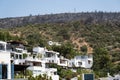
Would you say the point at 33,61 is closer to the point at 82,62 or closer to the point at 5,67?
the point at 82,62

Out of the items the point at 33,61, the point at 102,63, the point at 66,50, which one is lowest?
the point at 33,61

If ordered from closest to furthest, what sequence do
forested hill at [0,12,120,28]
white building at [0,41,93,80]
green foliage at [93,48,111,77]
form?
1. white building at [0,41,93,80]
2. green foliage at [93,48,111,77]
3. forested hill at [0,12,120,28]

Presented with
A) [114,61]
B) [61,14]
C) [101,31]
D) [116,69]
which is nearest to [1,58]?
[116,69]

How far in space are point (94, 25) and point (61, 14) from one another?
140 ft

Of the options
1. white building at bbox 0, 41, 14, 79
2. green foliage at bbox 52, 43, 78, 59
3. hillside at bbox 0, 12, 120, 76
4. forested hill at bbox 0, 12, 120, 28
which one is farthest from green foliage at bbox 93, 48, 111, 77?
forested hill at bbox 0, 12, 120, 28

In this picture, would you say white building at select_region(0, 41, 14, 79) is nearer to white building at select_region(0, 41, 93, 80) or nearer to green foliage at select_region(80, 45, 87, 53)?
white building at select_region(0, 41, 93, 80)

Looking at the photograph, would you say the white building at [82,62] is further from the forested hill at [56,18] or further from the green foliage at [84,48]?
the forested hill at [56,18]

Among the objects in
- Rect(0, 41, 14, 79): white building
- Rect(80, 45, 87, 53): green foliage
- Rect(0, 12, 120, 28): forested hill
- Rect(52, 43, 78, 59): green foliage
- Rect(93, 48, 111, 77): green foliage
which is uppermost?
Rect(0, 12, 120, 28): forested hill

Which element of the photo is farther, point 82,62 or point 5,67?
point 82,62

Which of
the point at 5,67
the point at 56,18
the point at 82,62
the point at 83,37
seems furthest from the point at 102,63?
the point at 56,18

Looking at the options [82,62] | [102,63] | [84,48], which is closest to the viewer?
[102,63]

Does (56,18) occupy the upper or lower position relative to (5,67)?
upper

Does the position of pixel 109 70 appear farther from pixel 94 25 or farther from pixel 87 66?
pixel 94 25

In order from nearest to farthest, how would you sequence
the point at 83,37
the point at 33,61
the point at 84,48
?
1. the point at 33,61
2. the point at 84,48
3. the point at 83,37
